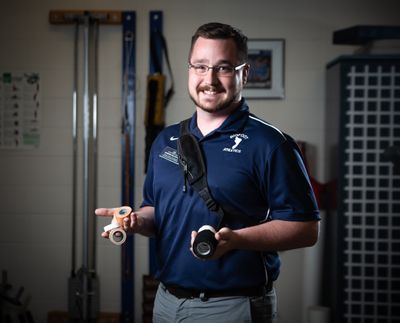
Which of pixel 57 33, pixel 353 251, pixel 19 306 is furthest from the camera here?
pixel 57 33

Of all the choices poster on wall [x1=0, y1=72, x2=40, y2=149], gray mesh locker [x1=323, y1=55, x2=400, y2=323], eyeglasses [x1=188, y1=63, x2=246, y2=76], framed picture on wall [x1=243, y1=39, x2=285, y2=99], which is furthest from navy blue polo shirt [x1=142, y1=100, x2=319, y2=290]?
poster on wall [x1=0, y1=72, x2=40, y2=149]

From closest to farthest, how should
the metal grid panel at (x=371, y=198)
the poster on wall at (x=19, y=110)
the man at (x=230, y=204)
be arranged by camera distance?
1. the man at (x=230, y=204)
2. the metal grid panel at (x=371, y=198)
3. the poster on wall at (x=19, y=110)

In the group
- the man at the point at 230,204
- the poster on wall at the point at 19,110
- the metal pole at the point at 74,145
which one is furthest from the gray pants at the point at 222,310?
the poster on wall at the point at 19,110

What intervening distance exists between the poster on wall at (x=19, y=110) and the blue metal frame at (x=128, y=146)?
1.97 feet

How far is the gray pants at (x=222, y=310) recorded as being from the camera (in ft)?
5.03

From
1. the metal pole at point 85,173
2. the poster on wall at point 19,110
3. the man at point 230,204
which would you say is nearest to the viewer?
the man at point 230,204

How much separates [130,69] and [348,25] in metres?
1.47

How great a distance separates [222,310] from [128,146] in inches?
76.9

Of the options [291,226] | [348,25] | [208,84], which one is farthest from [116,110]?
[291,226]

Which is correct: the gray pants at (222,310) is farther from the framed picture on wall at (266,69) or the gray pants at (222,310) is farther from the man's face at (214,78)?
the framed picture on wall at (266,69)

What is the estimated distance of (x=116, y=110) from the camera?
337 centimetres

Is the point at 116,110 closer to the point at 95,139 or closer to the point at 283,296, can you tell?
the point at 95,139

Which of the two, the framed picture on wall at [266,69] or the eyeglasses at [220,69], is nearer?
the eyeglasses at [220,69]

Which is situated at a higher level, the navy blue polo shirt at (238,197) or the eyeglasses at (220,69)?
the eyeglasses at (220,69)
